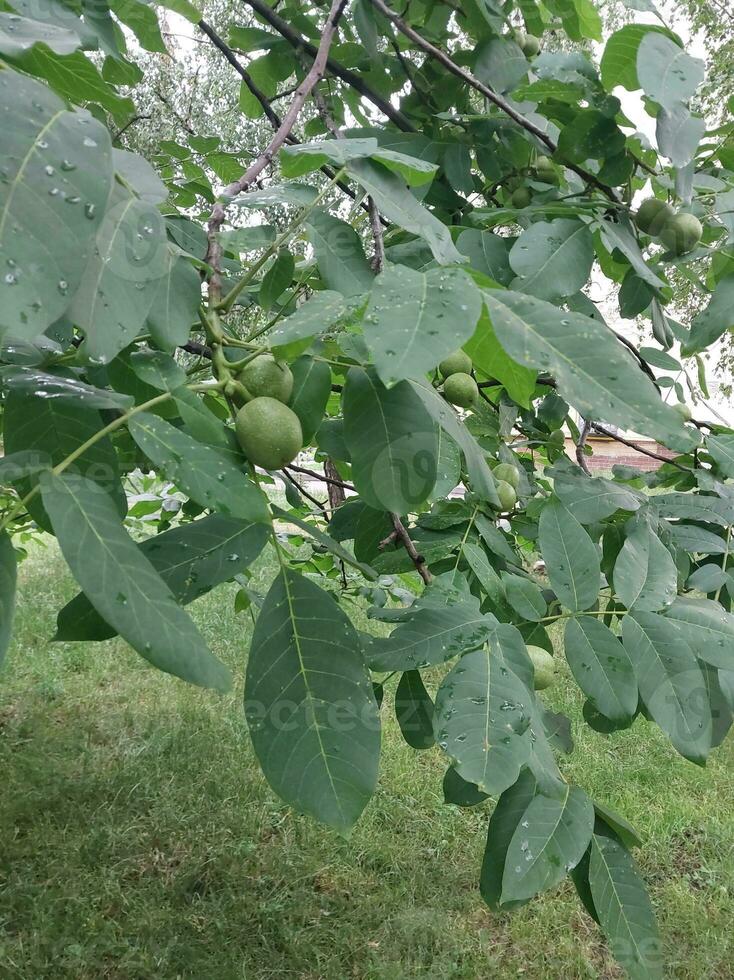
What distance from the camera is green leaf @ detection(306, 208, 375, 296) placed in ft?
2.95

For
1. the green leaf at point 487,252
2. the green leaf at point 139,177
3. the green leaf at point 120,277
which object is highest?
the green leaf at point 139,177

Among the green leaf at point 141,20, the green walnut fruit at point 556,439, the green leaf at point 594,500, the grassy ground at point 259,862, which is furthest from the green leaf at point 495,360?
the grassy ground at point 259,862

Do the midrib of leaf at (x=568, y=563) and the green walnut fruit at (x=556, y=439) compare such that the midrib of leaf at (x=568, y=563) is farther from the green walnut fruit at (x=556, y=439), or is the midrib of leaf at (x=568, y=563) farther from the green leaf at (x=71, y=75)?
the green leaf at (x=71, y=75)

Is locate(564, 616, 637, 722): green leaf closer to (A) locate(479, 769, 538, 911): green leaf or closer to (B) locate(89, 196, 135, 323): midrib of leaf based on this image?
(A) locate(479, 769, 538, 911): green leaf

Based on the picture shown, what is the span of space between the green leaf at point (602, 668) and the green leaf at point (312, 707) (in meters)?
0.35

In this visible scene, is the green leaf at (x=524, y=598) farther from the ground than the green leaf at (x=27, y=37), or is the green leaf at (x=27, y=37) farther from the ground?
the green leaf at (x=27, y=37)

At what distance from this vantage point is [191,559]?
2.59ft

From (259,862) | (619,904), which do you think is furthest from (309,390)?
(259,862)

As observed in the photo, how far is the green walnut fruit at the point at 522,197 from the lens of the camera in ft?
4.96

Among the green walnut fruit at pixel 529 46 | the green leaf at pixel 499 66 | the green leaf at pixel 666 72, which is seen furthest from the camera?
the green walnut fruit at pixel 529 46

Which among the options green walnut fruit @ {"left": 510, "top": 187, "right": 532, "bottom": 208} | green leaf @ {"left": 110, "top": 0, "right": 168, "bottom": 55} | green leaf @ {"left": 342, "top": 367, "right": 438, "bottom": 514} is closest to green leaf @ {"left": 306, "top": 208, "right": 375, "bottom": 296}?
green leaf @ {"left": 342, "top": 367, "right": 438, "bottom": 514}

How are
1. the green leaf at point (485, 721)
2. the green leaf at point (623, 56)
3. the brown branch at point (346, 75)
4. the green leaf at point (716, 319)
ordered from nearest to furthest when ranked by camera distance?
the green leaf at point (485, 721)
the green leaf at point (623, 56)
the green leaf at point (716, 319)
the brown branch at point (346, 75)

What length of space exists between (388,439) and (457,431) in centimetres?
9

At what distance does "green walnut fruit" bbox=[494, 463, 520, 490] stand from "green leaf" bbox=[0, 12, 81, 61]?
0.97 m
